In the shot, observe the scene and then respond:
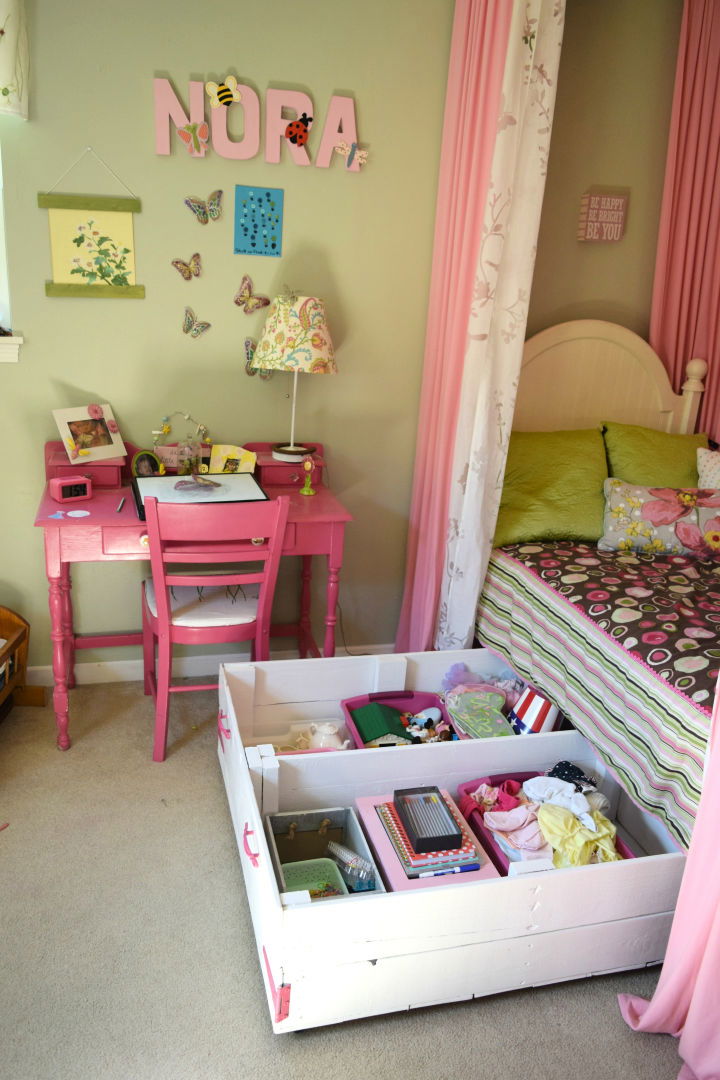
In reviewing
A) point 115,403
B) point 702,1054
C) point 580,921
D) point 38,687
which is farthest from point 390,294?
point 702,1054

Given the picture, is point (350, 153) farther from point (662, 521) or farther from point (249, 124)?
point (662, 521)

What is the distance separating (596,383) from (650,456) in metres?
0.38

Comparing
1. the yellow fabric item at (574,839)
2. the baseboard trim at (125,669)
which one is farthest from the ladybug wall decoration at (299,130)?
the yellow fabric item at (574,839)

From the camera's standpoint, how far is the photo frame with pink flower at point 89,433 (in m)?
2.52

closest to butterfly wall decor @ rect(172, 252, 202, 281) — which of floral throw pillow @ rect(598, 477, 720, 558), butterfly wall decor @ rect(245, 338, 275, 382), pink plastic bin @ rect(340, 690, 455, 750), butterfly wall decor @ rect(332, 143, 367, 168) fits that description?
butterfly wall decor @ rect(245, 338, 275, 382)

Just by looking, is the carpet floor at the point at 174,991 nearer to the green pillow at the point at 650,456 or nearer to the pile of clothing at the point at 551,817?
the pile of clothing at the point at 551,817

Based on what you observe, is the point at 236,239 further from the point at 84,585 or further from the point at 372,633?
the point at 372,633

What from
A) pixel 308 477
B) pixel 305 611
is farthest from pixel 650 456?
pixel 305 611

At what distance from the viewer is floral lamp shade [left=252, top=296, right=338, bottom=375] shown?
2.47 metres

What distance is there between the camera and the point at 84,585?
2795mm

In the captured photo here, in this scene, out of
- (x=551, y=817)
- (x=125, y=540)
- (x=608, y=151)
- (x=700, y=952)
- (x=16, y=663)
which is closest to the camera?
(x=700, y=952)

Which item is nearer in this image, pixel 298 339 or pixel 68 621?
pixel 298 339

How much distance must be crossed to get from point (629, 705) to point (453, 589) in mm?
831

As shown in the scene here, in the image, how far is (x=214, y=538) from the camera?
2205 millimetres
